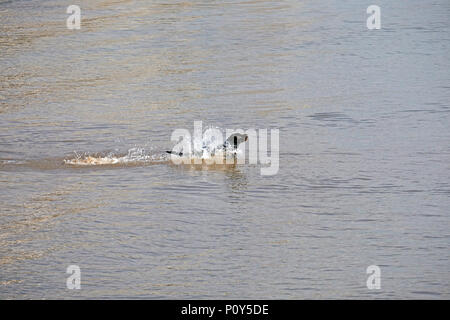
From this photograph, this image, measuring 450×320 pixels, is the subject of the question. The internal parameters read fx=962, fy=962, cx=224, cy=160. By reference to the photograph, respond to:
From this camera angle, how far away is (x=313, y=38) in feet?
47.6

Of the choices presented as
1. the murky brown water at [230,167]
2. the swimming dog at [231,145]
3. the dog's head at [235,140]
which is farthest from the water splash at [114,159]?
the dog's head at [235,140]

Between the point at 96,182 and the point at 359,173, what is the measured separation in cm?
216

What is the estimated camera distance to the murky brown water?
234 inches

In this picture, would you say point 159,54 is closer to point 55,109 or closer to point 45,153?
point 55,109

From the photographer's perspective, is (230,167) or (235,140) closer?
(230,167)

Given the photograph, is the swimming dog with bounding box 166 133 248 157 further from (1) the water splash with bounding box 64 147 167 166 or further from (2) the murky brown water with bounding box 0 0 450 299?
(2) the murky brown water with bounding box 0 0 450 299

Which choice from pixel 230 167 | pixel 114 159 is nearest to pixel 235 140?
pixel 230 167

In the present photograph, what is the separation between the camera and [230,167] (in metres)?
8.28

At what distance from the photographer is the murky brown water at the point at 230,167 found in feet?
19.5

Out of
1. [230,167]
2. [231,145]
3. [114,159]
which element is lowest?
[230,167]

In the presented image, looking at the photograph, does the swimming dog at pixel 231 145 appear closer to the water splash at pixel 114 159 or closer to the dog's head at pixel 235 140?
the dog's head at pixel 235 140

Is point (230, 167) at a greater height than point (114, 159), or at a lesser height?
lesser

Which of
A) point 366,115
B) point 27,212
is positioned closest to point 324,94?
point 366,115

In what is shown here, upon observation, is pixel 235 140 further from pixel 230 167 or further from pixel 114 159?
pixel 114 159
